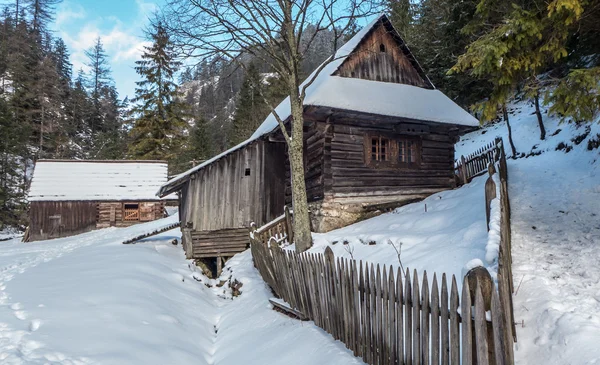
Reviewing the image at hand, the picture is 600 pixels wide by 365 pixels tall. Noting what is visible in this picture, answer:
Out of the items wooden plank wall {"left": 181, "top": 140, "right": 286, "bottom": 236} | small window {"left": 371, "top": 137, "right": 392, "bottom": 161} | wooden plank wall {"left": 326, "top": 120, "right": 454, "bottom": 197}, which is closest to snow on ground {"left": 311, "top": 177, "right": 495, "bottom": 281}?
wooden plank wall {"left": 326, "top": 120, "right": 454, "bottom": 197}

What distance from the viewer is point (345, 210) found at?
43.0 feet

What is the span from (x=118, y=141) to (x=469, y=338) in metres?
48.7

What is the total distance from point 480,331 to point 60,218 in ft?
104

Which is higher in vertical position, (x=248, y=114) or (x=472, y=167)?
(x=248, y=114)

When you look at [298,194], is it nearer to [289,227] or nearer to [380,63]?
[289,227]

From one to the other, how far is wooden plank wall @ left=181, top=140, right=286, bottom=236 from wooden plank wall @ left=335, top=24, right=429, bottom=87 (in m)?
5.08

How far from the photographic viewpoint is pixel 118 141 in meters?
44.0

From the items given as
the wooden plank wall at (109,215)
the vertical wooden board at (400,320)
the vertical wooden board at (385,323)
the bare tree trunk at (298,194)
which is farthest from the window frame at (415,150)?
the wooden plank wall at (109,215)

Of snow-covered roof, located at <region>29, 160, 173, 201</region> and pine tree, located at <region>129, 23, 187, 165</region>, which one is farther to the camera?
pine tree, located at <region>129, 23, 187, 165</region>

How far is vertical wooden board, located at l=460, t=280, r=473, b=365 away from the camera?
2.74 meters

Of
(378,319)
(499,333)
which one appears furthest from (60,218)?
(499,333)

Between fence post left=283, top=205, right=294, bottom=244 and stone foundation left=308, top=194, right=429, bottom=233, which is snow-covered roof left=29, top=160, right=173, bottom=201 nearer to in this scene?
fence post left=283, top=205, right=294, bottom=244

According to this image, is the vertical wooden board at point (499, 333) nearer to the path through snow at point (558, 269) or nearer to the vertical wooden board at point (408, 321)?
the vertical wooden board at point (408, 321)

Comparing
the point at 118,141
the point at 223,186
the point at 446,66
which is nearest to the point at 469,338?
the point at 223,186
